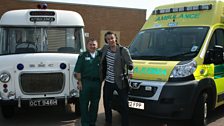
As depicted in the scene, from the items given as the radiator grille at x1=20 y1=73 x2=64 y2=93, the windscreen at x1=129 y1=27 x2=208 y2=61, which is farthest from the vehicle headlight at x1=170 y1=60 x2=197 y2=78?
the radiator grille at x1=20 y1=73 x2=64 y2=93

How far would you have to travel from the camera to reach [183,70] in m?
6.27

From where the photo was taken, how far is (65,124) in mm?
7246

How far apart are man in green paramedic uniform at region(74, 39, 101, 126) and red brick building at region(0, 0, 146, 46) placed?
67.6ft

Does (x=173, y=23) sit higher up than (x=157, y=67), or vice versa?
(x=173, y=23)

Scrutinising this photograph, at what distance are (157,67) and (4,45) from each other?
135 inches

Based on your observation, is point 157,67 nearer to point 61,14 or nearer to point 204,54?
point 204,54

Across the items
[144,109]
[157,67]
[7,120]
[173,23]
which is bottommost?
[7,120]

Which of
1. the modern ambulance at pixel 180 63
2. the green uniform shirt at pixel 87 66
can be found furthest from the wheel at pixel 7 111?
the modern ambulance at pixel 180 63

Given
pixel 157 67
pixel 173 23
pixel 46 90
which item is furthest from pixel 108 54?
pixel 173 23

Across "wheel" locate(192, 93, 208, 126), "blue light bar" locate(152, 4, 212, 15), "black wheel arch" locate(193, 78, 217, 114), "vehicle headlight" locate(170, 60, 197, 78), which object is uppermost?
"blue light bar" locate(152, 4, 212, 15)

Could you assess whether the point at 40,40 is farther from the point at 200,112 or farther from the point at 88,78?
the point at 200,112

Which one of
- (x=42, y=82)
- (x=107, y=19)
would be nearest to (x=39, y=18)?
(x=42, y=82)

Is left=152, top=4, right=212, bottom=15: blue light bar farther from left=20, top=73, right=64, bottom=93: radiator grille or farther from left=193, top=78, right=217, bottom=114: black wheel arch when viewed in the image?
left=20, top=73, right=64, bottom=93: radiator grille

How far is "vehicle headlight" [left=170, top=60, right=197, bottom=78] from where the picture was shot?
626cm
